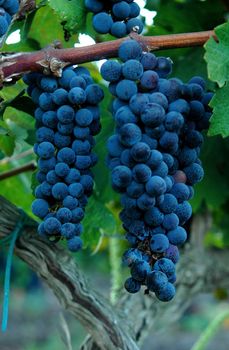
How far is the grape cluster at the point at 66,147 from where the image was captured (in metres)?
0.96

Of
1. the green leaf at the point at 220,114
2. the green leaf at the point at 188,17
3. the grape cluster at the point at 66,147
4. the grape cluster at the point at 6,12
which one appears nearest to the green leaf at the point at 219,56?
the green leaf at the point at 220,114

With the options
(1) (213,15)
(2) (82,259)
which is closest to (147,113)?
(1) (213,15)

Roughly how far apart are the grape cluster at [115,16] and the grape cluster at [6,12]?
11 centimetres

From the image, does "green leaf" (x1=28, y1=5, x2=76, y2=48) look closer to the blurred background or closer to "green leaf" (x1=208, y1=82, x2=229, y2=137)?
the blurred background

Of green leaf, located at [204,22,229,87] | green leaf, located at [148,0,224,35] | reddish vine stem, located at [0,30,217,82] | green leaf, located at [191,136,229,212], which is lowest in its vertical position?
green leaf, located at [191,136,229,212]

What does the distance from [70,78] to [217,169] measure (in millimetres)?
779

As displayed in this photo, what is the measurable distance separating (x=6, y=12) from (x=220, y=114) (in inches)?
13.6

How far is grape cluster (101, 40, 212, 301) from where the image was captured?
0.88 m

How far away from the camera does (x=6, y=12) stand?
965mm

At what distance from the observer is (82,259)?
892 cm

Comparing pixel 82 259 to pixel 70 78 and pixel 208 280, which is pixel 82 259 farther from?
pixel 70 78

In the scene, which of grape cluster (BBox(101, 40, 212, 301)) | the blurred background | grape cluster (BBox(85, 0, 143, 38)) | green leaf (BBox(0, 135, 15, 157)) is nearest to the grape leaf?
the blurred background

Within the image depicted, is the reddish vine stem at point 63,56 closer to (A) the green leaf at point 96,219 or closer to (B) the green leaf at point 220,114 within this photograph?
(B) the green leaf at point 220,114

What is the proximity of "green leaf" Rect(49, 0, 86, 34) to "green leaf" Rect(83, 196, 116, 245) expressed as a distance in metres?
0.48
